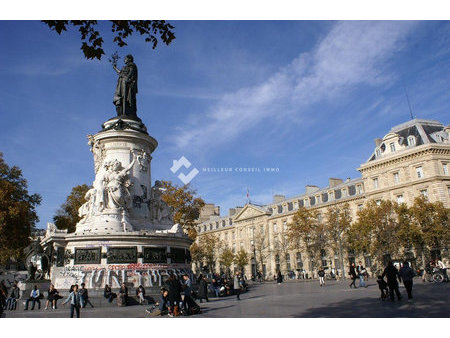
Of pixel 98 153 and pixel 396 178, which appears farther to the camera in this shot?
pixel 396 178

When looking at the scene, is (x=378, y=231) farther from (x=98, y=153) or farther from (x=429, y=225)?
(x=98, y=153)

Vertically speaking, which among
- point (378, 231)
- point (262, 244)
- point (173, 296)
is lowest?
point (173, 296)

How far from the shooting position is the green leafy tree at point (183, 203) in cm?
4831

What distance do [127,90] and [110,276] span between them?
38.7 ft

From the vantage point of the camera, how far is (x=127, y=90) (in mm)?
24766

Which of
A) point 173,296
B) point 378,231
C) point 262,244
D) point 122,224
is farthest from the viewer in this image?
point 262,244

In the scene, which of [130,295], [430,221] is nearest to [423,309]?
[130,295]

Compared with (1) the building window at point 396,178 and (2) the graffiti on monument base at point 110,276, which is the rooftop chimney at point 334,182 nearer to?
(1) the building window at point 396,178

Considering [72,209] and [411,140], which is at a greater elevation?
[411,140]

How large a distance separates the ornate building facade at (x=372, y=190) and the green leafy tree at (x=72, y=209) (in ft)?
96.2

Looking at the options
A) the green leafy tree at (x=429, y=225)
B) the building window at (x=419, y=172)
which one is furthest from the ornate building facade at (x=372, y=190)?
A: the green leafy tree at (x=429, y=225)

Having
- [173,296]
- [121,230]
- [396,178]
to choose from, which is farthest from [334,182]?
[173,296]

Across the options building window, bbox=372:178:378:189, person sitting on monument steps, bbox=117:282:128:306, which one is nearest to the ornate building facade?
building window, bbox=372:178:378:189

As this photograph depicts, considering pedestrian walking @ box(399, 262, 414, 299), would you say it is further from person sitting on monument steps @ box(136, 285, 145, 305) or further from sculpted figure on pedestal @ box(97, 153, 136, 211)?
sculpted figure on pedestal @ box(97, 153, 136, 211)
